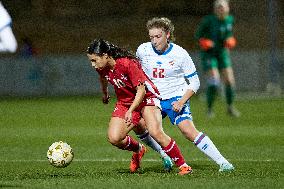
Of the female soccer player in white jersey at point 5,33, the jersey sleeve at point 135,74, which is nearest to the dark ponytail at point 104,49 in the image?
the jersey sleeve at point 135,74

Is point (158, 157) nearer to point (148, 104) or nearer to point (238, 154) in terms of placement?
point (238, 154)

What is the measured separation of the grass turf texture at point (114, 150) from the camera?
989 centimetres

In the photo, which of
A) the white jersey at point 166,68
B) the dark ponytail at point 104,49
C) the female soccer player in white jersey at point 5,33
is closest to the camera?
the female soccer player in white jersey at point 5,33

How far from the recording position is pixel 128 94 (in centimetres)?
1080

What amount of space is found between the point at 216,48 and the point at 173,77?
9.21m

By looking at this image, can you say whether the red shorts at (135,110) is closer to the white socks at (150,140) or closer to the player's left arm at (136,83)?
the player's left arm at (136,83)

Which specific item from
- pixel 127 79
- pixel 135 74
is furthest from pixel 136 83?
pixel 127 79

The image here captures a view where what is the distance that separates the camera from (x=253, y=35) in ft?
138

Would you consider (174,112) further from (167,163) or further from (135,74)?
(135,74)

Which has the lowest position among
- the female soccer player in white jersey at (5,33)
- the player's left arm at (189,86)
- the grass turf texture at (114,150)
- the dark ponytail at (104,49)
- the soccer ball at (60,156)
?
the grass turf texture at (114,150)

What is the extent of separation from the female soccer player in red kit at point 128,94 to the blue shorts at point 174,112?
0.59 feet

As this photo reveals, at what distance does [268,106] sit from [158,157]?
10.2 meters

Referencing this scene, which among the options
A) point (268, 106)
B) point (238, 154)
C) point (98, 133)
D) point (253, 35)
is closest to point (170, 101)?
point (238, 154)

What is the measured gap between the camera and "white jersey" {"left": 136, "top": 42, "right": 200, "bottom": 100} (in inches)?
436
